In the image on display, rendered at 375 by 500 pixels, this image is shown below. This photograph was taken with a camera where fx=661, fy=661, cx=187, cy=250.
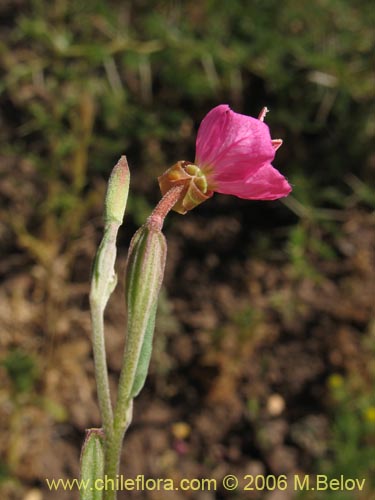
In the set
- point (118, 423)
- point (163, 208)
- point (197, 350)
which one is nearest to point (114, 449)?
point (118, 423)

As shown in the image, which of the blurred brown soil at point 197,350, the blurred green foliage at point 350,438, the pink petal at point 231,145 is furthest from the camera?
the blurred brown soil at point 197,350

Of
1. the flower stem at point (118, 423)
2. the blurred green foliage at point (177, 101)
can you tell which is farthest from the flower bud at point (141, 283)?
the blurred green foliage at point (177, 101)

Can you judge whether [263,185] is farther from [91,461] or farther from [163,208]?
[91,461]

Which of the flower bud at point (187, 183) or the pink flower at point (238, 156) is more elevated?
the pink flower at point (238, 156)

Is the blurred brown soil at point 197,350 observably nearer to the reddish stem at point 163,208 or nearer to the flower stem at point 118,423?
the flower stem at point 118,423

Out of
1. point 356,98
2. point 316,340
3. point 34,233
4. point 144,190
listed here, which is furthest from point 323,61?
point 34,233

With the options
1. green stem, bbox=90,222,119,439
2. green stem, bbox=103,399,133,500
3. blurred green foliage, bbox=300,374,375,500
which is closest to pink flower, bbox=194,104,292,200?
green stem, bbox=90,222,119,439

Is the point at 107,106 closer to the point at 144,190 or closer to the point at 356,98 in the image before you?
the point at 144,190
